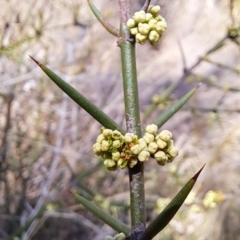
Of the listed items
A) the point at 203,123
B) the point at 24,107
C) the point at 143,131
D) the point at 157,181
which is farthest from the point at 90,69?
the point at 143,131

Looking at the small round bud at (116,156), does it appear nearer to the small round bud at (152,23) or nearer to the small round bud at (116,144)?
the small round bud at (116,144)

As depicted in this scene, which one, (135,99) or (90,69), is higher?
(90,69)

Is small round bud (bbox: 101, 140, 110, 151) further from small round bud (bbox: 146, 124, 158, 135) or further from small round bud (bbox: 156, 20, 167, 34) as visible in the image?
small round bud (bbox: 156, 20, 167, 34)

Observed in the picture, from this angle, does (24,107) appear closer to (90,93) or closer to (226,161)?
(90,93)

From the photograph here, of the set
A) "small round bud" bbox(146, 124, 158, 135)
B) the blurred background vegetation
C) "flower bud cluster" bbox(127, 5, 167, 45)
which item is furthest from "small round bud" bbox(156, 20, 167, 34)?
the blurred background vegetation

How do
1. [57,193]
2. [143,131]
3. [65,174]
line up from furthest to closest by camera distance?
[65,174] < [57,193] < [143,131]

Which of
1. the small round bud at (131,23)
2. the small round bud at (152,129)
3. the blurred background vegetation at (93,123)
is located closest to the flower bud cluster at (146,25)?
the small round bud at (131,23)

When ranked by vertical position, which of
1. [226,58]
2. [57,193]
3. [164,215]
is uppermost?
[226,58]

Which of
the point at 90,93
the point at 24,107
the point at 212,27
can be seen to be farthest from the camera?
the point at 212,27
